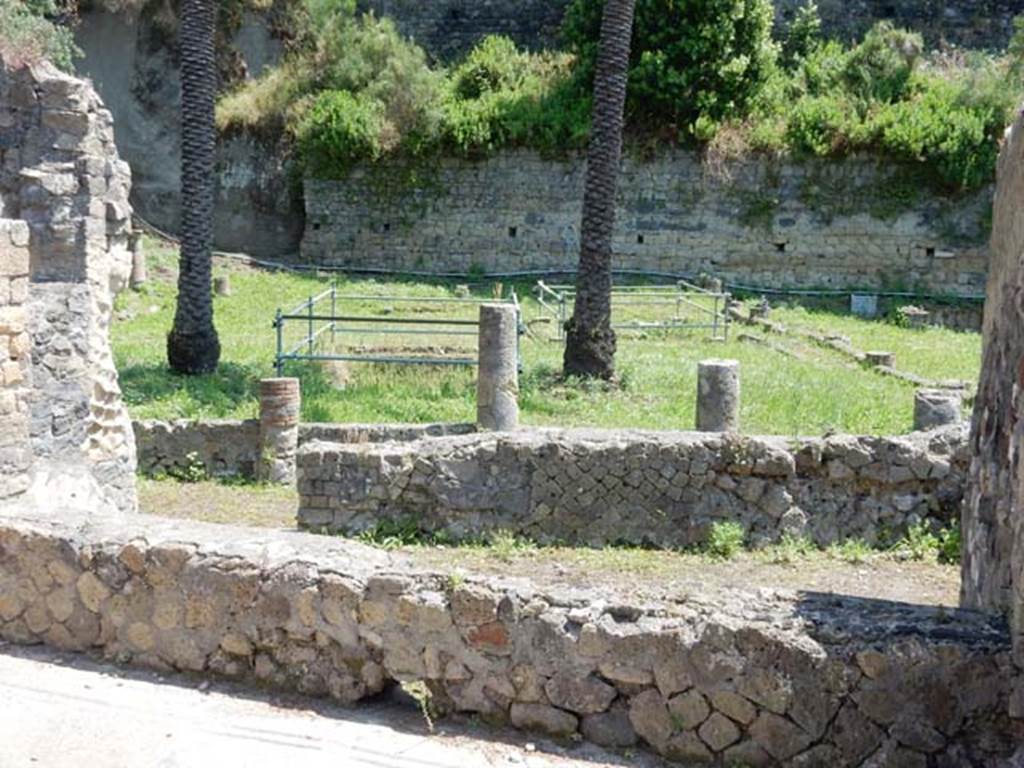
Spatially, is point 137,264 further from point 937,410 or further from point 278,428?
point 937,410

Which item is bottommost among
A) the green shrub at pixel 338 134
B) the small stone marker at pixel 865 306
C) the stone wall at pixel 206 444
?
the stone wall at pixel 206 444

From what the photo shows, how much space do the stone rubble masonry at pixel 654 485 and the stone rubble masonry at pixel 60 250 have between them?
71.1 inches

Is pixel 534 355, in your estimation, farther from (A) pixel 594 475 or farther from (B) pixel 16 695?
(B) pixel 16 695

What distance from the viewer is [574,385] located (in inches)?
584

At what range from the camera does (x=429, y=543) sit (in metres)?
9.29

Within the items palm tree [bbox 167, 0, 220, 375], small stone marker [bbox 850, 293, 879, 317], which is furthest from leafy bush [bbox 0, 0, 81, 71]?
small stone marker [bbox 850, 293, 879, 317]

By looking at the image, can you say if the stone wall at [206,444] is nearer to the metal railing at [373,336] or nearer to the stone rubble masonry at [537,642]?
the metal railing at [373,336]

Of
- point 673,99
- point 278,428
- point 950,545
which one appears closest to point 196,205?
point 278,428

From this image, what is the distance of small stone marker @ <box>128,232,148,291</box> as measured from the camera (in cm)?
2153

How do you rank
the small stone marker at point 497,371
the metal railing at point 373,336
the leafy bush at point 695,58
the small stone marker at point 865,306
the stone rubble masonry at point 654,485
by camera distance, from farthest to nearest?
1. the leafy bush at point 695,58
2. the small stone marker at point 865,306
3. the metal railing at point 373,336
4. the small stone marker at point 497,371
5. the stone rubble masonry at point 654,485

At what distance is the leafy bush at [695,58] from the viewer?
968 inches

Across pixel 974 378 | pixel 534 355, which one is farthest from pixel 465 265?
pixel 974 378

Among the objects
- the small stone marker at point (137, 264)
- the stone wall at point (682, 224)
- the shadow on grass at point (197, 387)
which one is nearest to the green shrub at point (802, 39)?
the stone wall at point (682, 224)

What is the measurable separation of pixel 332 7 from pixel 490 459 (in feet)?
70.0
